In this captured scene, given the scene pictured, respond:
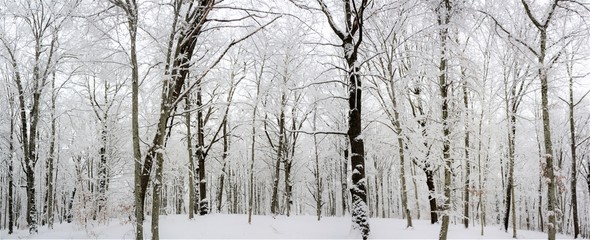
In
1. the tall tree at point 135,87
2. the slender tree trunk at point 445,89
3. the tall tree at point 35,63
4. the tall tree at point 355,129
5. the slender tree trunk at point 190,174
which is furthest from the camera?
the slender tree trunk at point 190,174

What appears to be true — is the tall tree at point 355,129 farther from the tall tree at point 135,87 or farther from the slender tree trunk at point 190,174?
the slender tree trunk at point 190,174

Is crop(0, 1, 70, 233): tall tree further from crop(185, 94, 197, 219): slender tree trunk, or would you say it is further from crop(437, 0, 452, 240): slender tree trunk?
crop(437, 0, 452, 240): slender tree trunk

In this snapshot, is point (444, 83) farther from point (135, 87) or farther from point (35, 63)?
point (35, 63)

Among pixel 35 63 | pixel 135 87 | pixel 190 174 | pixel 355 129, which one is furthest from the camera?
pixel 190 174

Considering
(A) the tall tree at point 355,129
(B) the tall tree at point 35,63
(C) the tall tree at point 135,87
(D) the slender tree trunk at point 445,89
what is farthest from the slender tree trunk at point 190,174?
(C) the tall tree at point 135,87

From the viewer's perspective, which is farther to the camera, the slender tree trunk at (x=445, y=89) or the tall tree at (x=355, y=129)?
the tall tree at (x=355, y=129)

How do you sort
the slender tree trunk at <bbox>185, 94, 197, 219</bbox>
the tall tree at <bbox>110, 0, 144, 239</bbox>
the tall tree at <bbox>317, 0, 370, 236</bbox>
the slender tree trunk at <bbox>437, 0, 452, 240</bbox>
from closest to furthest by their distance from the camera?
the tall tree at <bbox>110, 0, 144, 239</bbox> < the slender tree trunk at <bbox>437, 0, 452, 240</bbox> < the tall tree at <bbox>317, 0, 370, 236</bbox> < the slender tree trunk at <bbox>185, 94, 197, 219</bbox>

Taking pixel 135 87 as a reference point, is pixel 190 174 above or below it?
below

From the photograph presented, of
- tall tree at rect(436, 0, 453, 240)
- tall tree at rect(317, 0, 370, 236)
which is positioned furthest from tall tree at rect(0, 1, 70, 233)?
tall tree at rect(436, 0, 453, 240)

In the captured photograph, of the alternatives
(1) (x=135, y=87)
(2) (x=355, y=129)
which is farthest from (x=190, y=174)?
(1) (x=135, y=87)

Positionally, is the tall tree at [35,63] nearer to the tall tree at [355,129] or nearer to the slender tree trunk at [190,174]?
the slender tree trunk at [190,174]

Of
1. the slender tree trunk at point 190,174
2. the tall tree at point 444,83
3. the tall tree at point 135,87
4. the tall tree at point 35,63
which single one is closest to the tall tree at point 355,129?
the tall tree at point 444,83

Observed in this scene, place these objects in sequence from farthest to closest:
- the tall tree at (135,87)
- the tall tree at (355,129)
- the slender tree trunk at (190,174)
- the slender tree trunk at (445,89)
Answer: the slender tree trunk at (190,174), the tall tree at (355,129), the slender tree trunk at (445,89), the tall tree at (135,87)

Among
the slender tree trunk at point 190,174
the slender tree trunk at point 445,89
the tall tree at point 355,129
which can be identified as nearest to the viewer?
the slender tree trunk at point 445,89
